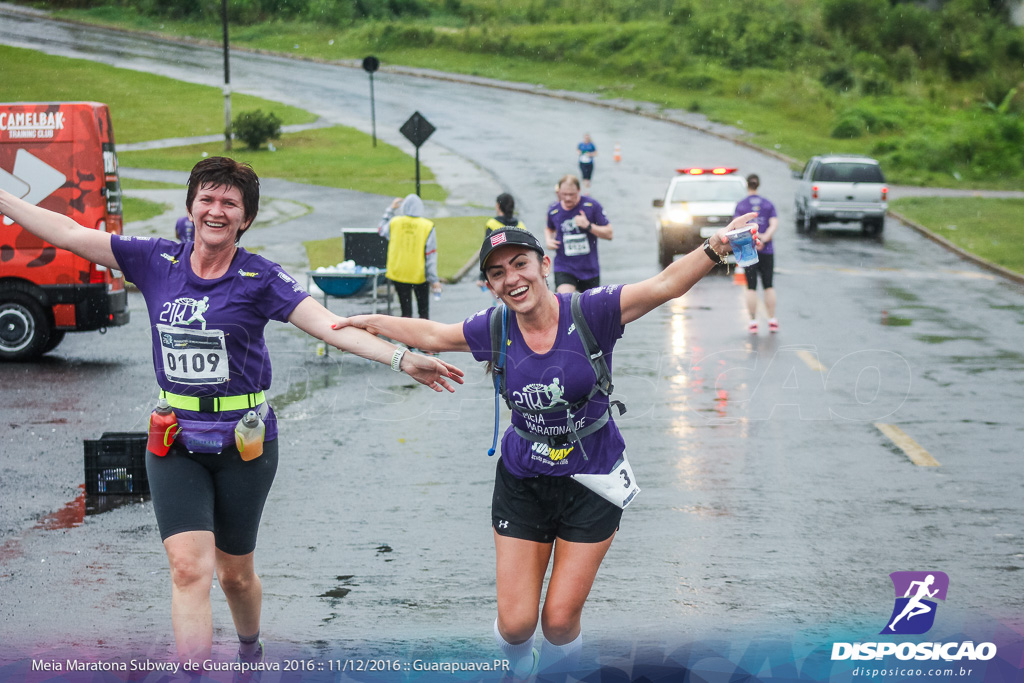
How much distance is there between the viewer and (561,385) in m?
4.60

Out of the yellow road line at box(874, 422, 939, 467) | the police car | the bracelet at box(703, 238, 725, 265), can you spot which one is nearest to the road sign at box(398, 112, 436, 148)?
the police car

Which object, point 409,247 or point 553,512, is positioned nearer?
point 553,512

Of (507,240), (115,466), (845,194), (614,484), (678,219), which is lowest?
(845,194)

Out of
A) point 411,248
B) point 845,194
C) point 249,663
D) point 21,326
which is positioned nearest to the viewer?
point 249,663

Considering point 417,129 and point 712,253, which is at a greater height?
point 712,253

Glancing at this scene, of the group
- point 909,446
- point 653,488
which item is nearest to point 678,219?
point 909,446

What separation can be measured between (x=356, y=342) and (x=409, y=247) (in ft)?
32.6

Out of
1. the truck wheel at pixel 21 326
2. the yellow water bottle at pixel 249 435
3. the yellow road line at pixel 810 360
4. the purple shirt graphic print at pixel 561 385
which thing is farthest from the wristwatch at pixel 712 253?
the truck wheel at pixel 21 326

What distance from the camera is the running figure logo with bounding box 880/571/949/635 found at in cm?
588

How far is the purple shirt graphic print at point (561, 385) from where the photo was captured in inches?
181

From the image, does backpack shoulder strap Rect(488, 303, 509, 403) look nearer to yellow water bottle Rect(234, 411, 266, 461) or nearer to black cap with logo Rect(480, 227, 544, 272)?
black cap with logo Rect(480, 227, 544, 272)

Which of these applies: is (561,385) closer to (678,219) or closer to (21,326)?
(21,326)

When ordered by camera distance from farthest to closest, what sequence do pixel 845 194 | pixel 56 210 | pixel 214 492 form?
pixel 845 194 → pixel 56 210 → pixel 214 492

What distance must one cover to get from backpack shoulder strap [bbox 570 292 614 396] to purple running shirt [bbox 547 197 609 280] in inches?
334
